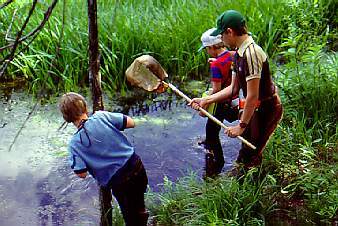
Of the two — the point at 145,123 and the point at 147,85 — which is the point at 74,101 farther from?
the point at 145,123

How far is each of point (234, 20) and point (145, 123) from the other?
2068mm

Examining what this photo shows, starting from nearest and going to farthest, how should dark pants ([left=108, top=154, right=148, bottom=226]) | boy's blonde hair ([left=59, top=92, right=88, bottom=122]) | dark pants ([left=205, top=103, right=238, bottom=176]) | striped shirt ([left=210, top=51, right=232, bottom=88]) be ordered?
boy's blonde hair ([left=59, top=92, right=88, bottom=122]) → dark pants ([left=108, top=154, right=148, bottom=226]) → striped shirt ([left=210, top=51, right=232, bottom=88]) → dark pants ([left=205, top=103, right=238, bottom=176])

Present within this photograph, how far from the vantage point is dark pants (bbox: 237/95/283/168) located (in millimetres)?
3227

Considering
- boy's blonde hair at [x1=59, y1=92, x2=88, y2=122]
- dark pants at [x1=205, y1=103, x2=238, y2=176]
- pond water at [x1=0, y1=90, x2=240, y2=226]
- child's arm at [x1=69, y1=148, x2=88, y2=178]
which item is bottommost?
pond water at [x1=0, y1=90, x2=240, y2=226]

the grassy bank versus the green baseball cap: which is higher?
the green baseball cap

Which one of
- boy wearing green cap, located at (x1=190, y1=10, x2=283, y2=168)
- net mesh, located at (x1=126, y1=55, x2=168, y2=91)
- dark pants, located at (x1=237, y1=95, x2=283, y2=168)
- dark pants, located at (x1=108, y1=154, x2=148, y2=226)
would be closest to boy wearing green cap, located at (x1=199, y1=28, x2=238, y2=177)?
boy wearing green cap, located at (x1=190, y1=10, x2=283, y2=168)

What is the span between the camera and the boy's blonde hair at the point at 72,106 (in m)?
2.68

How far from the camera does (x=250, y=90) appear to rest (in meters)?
2.98

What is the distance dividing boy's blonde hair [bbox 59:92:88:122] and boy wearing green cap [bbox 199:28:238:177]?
3.82 feet

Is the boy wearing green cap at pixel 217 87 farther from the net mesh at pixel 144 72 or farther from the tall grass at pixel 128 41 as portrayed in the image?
the tall grass at pixel 128 41

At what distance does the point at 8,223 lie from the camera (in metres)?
3.60

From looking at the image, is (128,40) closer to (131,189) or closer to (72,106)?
(131,189)

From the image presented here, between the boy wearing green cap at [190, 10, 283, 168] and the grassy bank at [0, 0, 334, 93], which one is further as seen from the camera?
the grassy bank at [0, 0, 334, 93]

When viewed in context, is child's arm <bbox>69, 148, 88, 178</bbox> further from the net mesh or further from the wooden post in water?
the net mesh
